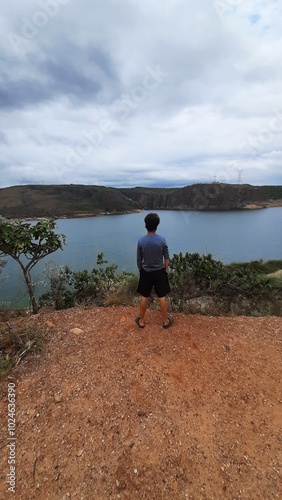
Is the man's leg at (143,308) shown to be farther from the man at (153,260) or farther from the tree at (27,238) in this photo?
the tree at (27,238)

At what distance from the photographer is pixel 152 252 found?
3.59m

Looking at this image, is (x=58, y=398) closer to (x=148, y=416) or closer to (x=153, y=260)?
(x=148, y=416)

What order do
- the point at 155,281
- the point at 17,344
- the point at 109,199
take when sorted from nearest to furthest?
1. the point at 17,344
2. the point at 155,281
3. the point at 109,199

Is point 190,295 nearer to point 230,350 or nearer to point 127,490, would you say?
point 230,350

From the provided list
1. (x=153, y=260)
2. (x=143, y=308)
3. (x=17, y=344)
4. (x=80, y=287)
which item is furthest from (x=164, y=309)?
(x=80, y=287)

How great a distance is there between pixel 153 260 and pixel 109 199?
82523mm

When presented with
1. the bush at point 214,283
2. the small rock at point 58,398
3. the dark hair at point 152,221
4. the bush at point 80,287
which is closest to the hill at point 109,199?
the bush at point 80,287

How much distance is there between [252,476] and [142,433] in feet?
3.22

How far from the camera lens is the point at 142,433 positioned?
2439 millimetres

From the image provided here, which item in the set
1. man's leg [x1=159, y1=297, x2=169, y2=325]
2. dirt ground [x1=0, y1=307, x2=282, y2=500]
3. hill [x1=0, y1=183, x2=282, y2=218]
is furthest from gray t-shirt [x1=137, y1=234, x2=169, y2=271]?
hill [x1=0, y1=183, x2=282, y2=218]

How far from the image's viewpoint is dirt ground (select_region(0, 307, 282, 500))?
2102 millimetres

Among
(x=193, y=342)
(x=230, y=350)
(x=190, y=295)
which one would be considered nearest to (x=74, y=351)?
(x=193, y=342)

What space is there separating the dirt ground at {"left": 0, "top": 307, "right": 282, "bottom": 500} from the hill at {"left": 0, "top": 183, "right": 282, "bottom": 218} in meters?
64.2

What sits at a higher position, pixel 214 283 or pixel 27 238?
pixel 27 238
